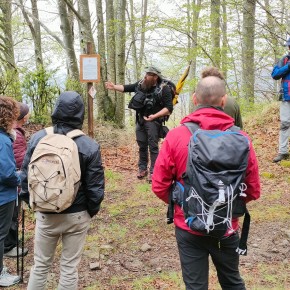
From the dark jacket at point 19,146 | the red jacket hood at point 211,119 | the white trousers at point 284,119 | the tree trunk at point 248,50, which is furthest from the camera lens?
the tree trunk at point 248,50

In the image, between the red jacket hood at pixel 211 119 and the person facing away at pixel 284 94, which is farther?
the person facing away at pixel 284 94

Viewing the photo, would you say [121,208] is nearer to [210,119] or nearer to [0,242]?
[0,242]

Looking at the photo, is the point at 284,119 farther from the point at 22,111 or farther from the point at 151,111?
the point at 22,111

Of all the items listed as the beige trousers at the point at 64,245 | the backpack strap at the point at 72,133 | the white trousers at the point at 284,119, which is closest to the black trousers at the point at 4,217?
the beige trousers at the point at 64,245

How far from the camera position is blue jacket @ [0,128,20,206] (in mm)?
3131

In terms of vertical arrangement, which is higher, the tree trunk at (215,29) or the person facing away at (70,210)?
the tree trunk at (215,29)

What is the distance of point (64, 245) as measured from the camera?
2902 mm

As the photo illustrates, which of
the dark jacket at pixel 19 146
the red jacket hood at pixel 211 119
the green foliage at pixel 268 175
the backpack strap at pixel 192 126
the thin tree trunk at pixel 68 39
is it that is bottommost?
the green foliage at pixel 268 175

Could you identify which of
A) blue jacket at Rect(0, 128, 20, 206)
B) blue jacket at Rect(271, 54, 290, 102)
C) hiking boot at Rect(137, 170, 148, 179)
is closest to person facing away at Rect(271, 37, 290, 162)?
blue jacket at Rect(271, 54, 290, 102)

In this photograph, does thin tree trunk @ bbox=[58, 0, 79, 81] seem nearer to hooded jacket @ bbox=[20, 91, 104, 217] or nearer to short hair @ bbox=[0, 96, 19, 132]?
short hair @ bbox=[0, 96, 19, 132]

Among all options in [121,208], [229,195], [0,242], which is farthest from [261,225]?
[0,242]

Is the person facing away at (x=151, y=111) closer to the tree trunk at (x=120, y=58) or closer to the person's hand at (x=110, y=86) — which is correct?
the person's hand at (x=110, y=86)

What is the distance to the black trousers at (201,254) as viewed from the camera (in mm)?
2305

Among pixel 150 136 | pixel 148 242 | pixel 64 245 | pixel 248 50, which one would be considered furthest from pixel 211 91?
pixel 248 50
